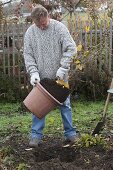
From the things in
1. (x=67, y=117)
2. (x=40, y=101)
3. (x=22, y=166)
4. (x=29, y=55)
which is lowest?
(x=22, y=166)

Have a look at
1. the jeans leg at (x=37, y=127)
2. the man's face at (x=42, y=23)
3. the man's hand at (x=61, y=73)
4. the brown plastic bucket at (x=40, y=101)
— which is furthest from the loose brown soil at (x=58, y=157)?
the man's face at (x=42, y=23)

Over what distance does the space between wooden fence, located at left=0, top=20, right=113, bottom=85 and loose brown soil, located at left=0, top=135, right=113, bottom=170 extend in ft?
11.4

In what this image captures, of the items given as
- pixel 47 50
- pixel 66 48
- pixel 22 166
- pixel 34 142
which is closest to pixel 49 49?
pixel 47 50

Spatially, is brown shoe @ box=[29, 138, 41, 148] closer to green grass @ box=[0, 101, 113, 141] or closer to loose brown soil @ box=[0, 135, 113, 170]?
loose brown soil @ box=[0, 135, 113, 170]

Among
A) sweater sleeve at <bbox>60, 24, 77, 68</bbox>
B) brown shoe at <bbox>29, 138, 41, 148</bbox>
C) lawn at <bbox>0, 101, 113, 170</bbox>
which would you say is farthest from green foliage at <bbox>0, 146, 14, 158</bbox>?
sweater sleeve at <bbox>60, 24, 77, 68</bbox>

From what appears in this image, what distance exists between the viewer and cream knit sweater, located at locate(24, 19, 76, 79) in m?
5.52

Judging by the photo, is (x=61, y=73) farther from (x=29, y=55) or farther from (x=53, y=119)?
(x=53, y=119)

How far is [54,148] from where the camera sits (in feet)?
18.2

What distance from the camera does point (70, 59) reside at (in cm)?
553

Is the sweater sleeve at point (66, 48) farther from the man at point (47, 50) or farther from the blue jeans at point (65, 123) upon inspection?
the blue jeans at point (65, 123)

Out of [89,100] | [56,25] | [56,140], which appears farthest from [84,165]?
[89,100]

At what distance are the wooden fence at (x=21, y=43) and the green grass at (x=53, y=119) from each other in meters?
0.89

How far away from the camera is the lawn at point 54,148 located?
15.8 feet

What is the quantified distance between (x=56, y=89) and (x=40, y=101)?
363mm
